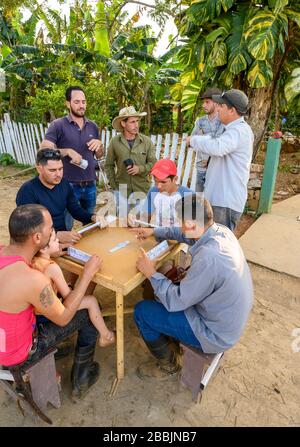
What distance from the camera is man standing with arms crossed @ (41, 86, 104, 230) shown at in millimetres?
3770

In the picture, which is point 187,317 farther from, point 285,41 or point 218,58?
point 285,41

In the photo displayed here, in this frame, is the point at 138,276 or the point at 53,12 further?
the point at 53,12

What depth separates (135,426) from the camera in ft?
7.27

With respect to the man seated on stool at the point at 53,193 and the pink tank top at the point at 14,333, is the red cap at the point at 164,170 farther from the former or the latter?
the pink tank top at the point at 14,333

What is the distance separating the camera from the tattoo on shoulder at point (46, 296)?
1868 millimetres

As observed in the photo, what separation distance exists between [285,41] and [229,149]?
12.3ft

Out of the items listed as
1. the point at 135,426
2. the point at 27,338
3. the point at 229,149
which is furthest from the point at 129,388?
the point at 229,149

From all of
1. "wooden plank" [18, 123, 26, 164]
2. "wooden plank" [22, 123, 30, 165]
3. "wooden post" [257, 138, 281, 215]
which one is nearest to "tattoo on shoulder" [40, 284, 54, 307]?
"wooden post" [257, 138, 281, 215]

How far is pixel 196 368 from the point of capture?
233cm

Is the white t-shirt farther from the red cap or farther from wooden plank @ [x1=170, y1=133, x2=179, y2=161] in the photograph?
wooden plank @ [x1=170, y1=133, x2=179, y2=161]

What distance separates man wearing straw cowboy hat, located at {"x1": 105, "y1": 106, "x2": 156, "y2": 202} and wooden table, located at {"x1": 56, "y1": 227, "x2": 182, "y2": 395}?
1.05m

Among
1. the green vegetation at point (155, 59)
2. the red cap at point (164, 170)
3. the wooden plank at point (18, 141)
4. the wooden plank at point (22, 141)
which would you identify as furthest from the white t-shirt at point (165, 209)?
the wooden plank at point (18, 141)

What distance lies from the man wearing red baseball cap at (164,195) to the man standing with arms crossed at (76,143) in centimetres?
98
